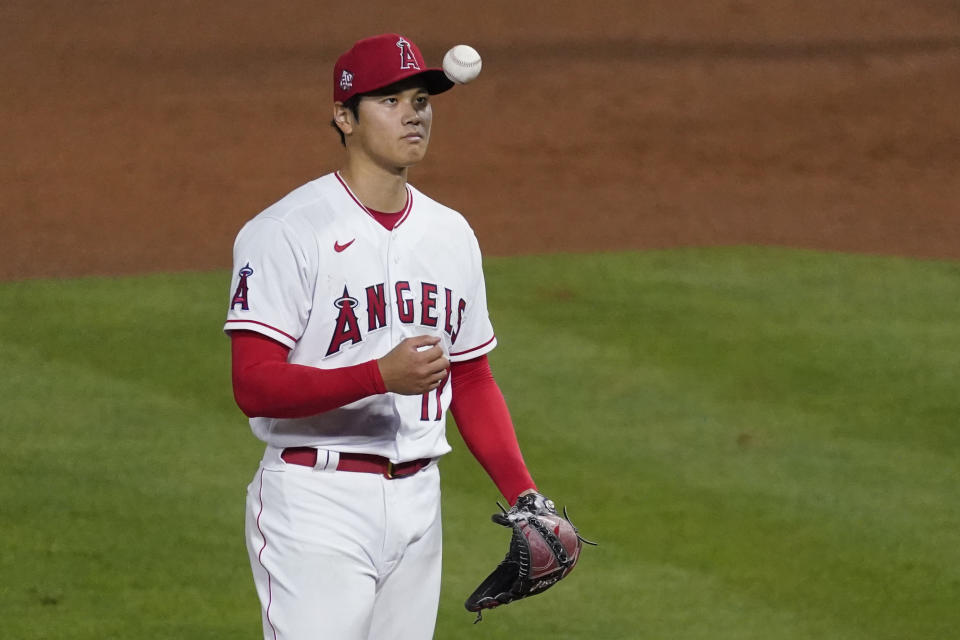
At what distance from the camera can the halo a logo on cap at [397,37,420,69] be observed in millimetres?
3344

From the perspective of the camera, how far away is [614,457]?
22.0 feet

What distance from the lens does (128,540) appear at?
19.4 feet

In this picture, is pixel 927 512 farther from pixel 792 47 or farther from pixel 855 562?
pixel 792 47

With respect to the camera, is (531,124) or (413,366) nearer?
(413,366)

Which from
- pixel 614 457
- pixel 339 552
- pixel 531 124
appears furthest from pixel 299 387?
pixel 531 124

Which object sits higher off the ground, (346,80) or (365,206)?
(346,80)

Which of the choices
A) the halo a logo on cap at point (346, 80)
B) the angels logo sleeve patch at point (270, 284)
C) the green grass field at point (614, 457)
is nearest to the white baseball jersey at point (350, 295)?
the angels logo sleeve patch at point (270, 284)

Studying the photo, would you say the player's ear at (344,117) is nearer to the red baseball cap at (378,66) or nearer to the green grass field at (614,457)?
the red baseball cap at (378,66)

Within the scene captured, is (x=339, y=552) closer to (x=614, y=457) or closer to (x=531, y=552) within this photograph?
(x=531, y=552)

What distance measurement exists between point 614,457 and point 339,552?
353 cm

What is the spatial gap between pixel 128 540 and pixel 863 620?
2.80 metres

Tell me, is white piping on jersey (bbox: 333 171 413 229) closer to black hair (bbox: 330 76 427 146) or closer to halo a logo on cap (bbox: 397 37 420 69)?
black hair (bbox: 330 76 427 146)

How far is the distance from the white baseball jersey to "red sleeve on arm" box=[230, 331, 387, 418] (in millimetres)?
116

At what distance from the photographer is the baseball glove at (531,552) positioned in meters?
3.52
